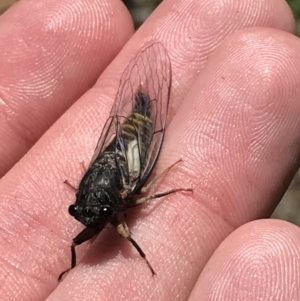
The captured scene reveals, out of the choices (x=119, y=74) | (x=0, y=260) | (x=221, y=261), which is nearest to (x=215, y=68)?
(x=119, y=74)

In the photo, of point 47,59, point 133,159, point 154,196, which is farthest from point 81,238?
point 47,59

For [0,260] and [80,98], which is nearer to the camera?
[0,260]

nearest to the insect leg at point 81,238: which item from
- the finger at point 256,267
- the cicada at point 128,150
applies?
the cicada at point 128,150

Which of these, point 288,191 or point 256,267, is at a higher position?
point 256,267

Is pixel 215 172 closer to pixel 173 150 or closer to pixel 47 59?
pixel 173 150

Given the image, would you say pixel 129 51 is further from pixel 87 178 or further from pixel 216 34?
pixel 87 178
